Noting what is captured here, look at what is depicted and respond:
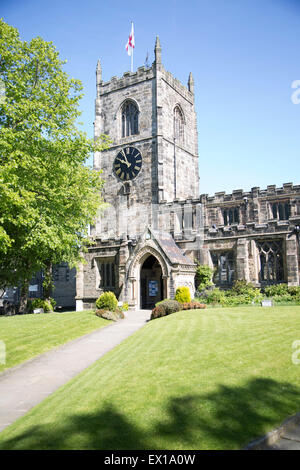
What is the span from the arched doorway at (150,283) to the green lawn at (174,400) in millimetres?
19957

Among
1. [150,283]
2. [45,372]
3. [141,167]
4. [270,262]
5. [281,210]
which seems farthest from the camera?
[141,167]

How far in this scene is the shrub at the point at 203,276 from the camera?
27625 millimetres

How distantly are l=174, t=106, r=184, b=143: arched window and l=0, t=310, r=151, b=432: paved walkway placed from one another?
108 feet

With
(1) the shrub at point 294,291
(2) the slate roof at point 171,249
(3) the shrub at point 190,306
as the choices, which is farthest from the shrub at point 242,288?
(3) the shrub at point 190,306

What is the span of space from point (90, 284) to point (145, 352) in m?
23.2

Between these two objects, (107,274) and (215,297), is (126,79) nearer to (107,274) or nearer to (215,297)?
(107,274)

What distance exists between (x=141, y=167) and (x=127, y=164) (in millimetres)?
2052

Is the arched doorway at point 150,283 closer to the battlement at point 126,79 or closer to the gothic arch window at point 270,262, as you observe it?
the gothic arch window at point 270,262

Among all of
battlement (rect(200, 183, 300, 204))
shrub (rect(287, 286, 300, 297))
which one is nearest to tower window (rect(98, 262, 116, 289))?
battlement (rect(200, 183, 300, 204))

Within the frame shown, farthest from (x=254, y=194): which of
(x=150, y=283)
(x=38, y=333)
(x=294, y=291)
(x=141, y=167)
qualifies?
(x=38, y=333)

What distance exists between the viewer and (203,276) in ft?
91.1

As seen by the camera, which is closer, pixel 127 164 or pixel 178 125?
pixel 127 164

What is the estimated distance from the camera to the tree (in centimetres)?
1728

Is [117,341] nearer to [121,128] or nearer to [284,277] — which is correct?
[284,277]
